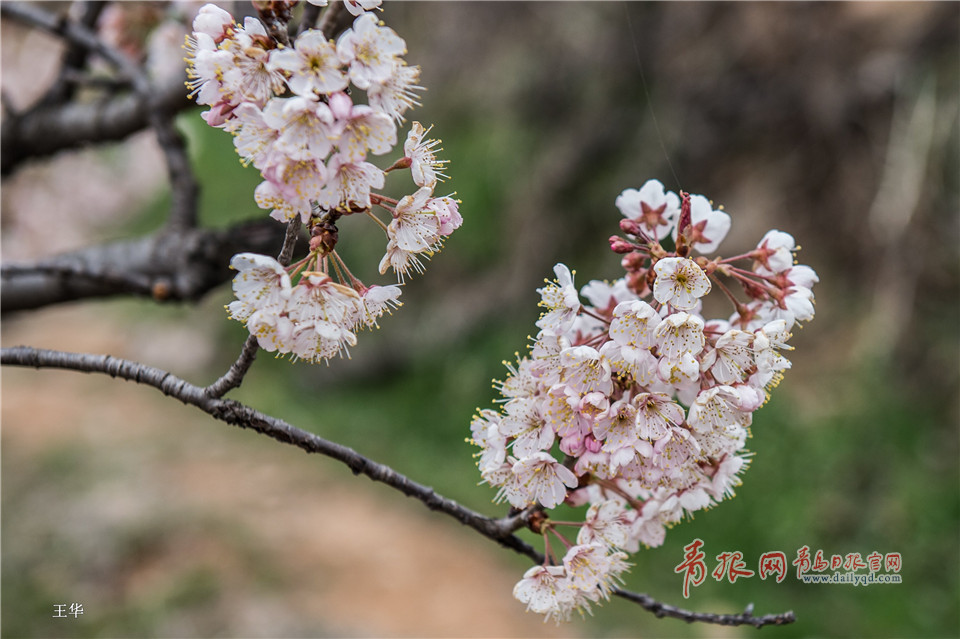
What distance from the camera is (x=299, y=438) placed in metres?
0.95

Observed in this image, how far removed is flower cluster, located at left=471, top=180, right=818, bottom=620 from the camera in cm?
88

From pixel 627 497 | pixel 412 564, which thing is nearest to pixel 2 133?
pixel 627 497

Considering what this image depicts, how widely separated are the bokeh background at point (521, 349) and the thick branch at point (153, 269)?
4.97ft

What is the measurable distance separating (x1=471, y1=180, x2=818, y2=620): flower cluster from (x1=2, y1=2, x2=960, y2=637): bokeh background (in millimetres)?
2146

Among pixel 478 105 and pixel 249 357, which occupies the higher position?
pixel 478 105

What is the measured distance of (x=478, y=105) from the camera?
590 centimetres

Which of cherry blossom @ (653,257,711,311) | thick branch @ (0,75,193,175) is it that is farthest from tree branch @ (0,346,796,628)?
thick branch @ (0,75,193,175)

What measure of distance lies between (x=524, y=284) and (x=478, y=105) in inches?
67.5

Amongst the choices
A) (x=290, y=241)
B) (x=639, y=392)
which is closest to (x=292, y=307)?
(x=290, y=241)

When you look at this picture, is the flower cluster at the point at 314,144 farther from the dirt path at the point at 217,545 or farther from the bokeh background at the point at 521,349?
the dirt path at the point at 217,545

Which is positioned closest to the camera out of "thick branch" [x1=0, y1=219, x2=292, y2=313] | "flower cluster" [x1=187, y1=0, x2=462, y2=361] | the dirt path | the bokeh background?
"flower cluster" [x1=187, y1=0, x2=462, y2=361]

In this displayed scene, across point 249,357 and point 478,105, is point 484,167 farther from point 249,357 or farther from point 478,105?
point 249,357

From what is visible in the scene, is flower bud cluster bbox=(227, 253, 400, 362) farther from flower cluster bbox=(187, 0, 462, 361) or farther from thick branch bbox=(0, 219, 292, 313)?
thick branch bbox=(0, 219, 292, 313)

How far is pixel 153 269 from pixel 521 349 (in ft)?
10.7
